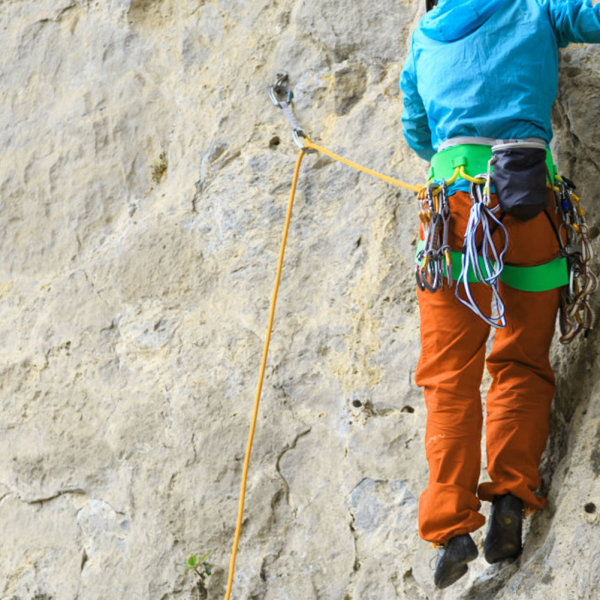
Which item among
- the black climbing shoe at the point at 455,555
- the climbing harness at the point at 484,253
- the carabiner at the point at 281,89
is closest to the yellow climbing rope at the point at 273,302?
the carabiner at the point at 281,89

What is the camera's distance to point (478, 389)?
276cm

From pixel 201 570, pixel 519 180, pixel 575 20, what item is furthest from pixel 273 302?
pixel 575 20

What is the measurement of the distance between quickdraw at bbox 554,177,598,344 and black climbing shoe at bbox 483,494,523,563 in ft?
1.74

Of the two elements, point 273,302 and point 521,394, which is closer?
point 521,394

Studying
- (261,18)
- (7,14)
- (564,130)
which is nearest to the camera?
(564,130)

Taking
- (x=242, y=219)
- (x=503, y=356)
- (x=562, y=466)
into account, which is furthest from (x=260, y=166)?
(x=562, y=466)

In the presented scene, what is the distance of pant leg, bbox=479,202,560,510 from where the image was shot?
271 centimetres

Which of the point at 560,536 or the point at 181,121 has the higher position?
the point at 181,121

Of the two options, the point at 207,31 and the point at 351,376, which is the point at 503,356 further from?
the point at 207,31

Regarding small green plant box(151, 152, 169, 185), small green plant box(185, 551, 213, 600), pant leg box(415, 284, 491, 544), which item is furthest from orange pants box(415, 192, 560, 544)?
small green plant box(151, 152, 169, 185)

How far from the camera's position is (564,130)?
3.24 meters

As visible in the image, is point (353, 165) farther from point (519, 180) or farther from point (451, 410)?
point (451, 410)

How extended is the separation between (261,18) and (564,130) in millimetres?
1627

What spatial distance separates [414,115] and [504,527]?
1345 millimetres
